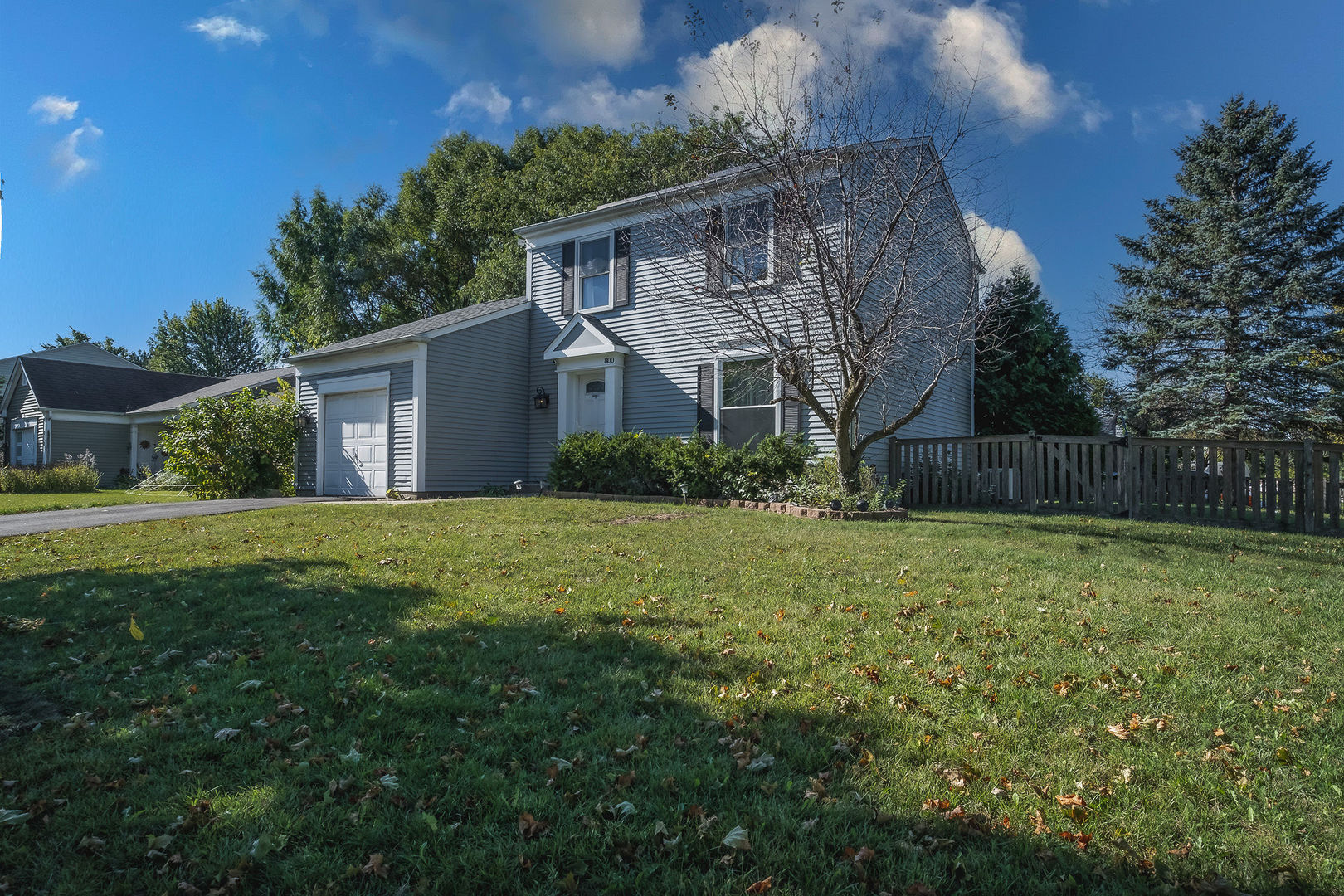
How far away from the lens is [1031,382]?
1742cm

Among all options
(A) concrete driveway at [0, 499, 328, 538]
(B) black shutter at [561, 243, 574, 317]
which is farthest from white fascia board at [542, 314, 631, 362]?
(A) concrete driveway at [0, 499, 328, 538]

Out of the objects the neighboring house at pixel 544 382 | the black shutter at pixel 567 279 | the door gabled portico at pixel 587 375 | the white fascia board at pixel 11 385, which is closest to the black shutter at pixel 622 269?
the neighboring house at pixel 544 382

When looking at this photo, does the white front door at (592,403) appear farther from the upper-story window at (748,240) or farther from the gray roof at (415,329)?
the upper-story window at (748,240)

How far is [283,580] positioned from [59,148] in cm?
1377

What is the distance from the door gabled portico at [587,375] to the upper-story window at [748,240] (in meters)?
3.14

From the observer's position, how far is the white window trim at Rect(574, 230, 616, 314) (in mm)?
14148

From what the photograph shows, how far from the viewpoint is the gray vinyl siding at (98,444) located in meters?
25.0

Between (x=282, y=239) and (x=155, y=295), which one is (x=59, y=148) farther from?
(x=155, y=295)

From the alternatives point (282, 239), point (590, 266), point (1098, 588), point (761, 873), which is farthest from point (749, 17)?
point (282, 239)

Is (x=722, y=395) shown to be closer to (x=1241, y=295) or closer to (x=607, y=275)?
(x=607, y=275)

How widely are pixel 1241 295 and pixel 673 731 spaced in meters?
21.1

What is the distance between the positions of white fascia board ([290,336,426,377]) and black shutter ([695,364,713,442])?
5699 millimetres

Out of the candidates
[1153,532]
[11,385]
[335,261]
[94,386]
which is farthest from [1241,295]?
[11,385]

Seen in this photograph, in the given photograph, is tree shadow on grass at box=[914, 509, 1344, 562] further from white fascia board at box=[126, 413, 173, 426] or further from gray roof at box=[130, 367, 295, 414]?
white fascia board at box=[126, 413, 173, 426]
